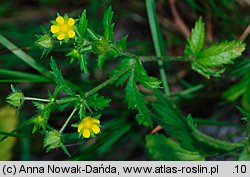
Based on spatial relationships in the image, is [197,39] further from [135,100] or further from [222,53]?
[135,100]

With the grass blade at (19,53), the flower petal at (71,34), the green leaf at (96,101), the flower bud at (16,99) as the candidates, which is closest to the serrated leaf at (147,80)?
the green leaf at (96,101)

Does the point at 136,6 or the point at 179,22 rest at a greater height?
the point at 136,6

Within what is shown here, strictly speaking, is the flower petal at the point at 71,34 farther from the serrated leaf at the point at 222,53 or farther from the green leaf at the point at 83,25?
the serrated leaf at the point at 222,53

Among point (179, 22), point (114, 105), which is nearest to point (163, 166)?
point (114, 105)

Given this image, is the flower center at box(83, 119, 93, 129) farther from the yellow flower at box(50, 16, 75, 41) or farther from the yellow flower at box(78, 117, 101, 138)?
the yellow flower at box(50, 16, 75, 41)

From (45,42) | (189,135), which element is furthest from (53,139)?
(189,135)

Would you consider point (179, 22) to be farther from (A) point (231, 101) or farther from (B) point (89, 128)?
(B) point (89, 128)

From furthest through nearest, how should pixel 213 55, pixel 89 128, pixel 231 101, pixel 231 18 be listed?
pixel 231 18 < pixel 231 101 < pixel 213 55 < pixel 89 128
